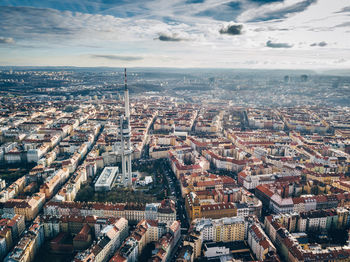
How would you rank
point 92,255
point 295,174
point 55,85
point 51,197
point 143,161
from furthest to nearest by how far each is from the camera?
point 55,85, point 143,161, point 295,174, point 51,197, point 92,255

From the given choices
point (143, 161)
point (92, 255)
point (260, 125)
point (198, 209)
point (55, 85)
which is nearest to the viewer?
point (92, 255)

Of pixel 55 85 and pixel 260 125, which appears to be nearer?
pixel 260 125

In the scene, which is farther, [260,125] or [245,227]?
[260,125]

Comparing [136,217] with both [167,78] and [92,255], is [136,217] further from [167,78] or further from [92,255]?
[167,78]

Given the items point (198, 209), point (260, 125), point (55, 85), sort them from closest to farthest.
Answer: point (198, 209) → point (260, 125) → point (55, 85)

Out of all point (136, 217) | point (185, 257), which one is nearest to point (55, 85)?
point (136, 217)

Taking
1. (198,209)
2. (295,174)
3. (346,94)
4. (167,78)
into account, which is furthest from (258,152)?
(167,78)

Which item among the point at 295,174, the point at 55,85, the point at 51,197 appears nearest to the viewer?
the point at 51,197

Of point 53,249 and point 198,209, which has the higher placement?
point 198,209

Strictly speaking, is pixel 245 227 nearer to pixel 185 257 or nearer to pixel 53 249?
pixel 185 257
